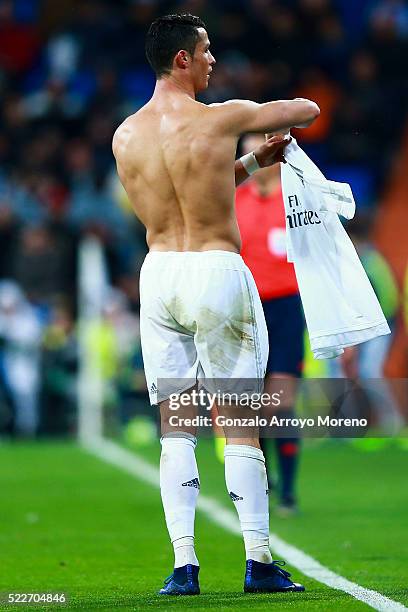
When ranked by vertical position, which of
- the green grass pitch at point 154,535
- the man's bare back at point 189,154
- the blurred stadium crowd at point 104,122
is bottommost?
the green grass pitch at point 154,535

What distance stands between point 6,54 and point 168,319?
16.4 meters

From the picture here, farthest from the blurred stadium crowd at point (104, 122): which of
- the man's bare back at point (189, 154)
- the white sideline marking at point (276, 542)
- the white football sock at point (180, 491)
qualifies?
the man's bare back at point (189, 154)

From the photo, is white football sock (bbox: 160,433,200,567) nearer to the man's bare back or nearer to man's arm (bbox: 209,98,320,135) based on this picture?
the man's bare back

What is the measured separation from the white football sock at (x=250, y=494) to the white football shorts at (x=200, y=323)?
29 centimetres

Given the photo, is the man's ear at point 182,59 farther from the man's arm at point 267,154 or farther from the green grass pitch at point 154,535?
the green grass pitch at point 154,535

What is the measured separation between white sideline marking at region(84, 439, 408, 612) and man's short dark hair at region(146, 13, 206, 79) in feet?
7.80

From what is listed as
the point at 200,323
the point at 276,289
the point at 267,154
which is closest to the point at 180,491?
the point at 200,323

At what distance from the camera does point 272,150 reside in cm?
641

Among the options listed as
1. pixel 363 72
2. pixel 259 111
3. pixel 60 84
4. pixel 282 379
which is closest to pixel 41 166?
pixel 60 84

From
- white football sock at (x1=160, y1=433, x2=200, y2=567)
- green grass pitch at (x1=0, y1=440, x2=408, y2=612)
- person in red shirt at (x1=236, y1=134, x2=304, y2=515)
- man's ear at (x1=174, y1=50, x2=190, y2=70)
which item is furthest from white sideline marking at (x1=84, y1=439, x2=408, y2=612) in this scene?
man's ear at (x1=174, y1=50, x2=190, y2=70)

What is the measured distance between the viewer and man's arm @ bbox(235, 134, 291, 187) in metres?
6.38

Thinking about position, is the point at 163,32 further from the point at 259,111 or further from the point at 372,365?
the point at 372,365

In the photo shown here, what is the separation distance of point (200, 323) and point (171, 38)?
3.99 feet

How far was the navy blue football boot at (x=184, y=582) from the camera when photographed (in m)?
5.99
